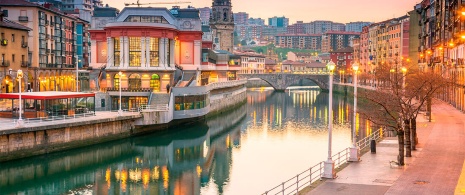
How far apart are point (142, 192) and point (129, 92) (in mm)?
40644

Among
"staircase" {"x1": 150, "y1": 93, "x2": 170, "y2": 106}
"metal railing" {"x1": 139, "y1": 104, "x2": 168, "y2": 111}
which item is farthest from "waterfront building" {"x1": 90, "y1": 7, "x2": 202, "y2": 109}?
"metal railing" {"x1": 139, "y1": 104, "x2": 168, "y2": 111}

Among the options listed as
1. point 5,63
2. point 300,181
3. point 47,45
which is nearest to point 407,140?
point 300,181

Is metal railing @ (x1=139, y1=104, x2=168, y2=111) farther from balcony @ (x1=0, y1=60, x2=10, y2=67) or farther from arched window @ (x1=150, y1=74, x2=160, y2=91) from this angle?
balcony @ (x1=0, y1=60, x2=10, y2=67)

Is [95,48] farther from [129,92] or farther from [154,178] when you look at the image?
[154,178]

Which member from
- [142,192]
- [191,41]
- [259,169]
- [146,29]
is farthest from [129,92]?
[142,192]

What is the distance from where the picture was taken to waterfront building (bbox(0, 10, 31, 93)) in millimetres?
87250

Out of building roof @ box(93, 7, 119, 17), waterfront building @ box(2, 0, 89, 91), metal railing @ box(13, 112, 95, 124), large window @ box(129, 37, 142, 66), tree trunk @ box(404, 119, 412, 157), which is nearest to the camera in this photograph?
tree trunk @ box(404, 119, 412, 157)

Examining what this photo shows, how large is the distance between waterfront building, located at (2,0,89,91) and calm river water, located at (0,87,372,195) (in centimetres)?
3232

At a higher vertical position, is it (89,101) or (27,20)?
(27,20)

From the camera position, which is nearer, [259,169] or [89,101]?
[259,169]

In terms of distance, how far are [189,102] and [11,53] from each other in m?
29.5

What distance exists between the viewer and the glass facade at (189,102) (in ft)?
255

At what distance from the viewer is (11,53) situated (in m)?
90.6

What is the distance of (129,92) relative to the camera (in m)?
81.8
